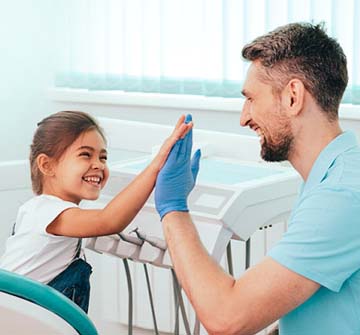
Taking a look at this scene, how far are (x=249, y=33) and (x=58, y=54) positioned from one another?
930 mm

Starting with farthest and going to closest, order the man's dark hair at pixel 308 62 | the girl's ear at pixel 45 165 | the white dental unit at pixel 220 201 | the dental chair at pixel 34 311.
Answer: the girl's ear at pixel 45 165, the white dental unit at pixel 220 201, the man's dark hair at pixel 308 62, the dental chair at pixel 34 311

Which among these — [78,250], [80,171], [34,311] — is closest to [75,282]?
[78,250]

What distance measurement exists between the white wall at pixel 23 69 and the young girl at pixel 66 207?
5.44ft

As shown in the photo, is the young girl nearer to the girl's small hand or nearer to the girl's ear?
the girl's ear

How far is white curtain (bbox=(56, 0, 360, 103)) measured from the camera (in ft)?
9.41

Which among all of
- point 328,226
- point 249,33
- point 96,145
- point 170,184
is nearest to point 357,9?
point 249,33

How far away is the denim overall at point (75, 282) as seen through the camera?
1.97m

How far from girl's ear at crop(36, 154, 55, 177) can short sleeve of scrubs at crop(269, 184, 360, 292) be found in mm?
736

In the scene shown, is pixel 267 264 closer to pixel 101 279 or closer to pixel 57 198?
pixel 57 198

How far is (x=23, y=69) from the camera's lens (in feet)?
12.3

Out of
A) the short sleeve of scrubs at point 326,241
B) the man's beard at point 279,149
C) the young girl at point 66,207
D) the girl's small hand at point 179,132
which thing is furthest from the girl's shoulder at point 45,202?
the short sleeve of scrubs at point 326,241

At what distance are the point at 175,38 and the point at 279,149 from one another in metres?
1.75

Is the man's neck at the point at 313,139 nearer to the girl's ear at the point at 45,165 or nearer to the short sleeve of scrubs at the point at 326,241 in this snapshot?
the short sleeve of scrubs at the point at 326,241

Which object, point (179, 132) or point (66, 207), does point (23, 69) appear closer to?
point (66, 207)
